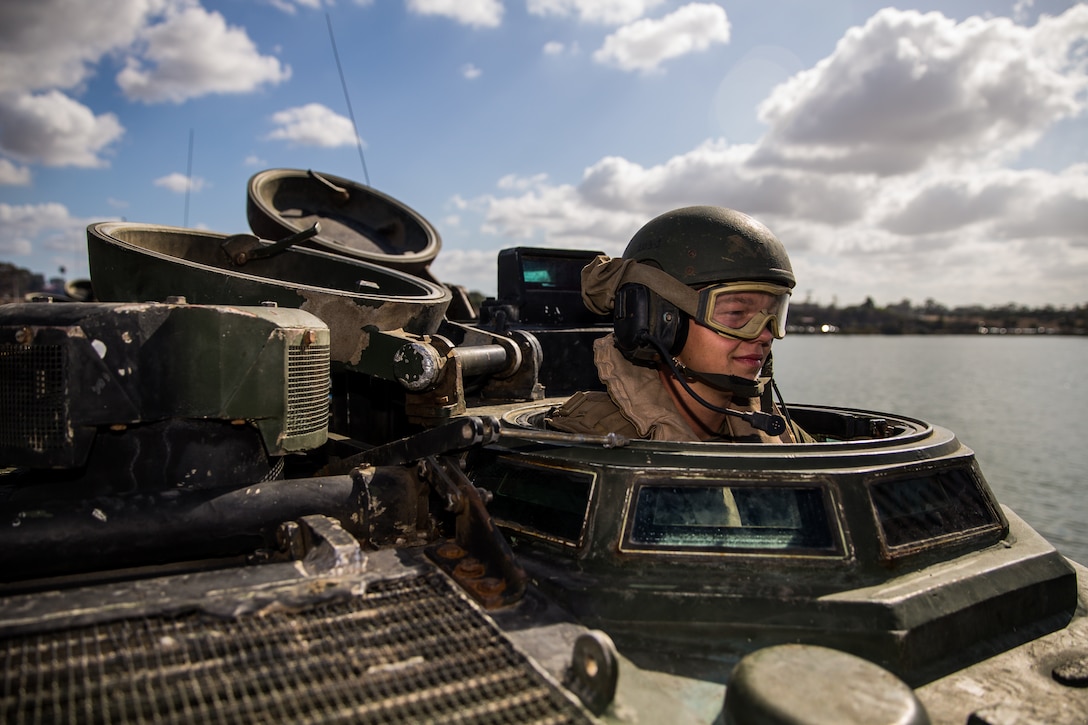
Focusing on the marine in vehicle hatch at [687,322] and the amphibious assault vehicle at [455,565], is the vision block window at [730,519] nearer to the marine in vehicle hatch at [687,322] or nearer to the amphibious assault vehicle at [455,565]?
the amphibious assault vehicle at [455,565]

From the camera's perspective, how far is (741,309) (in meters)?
3.89

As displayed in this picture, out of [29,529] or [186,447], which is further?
[186,447]

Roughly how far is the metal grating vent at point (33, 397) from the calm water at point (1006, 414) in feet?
20.0

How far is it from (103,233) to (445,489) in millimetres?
2712

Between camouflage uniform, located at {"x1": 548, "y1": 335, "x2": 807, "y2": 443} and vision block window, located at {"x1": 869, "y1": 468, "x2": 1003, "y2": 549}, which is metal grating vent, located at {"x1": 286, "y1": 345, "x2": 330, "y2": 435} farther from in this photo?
vision block window, located at {"x1": 869, "y1": 468, "x2": 1003, "y2": 549}

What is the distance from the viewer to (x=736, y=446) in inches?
127

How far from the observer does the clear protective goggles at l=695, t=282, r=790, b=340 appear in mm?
3832

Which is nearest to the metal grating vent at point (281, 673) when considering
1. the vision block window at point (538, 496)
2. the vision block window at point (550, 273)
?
the vision block window at point (538, 496)

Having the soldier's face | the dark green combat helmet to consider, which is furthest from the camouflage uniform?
the dark green combat helmet

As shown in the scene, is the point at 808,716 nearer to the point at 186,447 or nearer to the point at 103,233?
the point at 186,447

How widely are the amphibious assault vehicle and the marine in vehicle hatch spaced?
546mm

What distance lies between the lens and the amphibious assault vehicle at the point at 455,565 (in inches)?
85.1

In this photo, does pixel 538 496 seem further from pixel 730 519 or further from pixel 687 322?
pixel 687 322

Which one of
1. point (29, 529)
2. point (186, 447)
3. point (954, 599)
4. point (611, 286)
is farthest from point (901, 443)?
point (29, 529)
